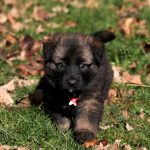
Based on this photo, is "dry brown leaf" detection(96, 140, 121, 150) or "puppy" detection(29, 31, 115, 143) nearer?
"dry brown leaf" detection(96, 140, 121, 150)

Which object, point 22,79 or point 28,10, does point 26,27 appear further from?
point 22,79

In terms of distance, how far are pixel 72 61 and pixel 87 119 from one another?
0.63m

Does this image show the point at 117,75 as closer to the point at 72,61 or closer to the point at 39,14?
the point at 72,61

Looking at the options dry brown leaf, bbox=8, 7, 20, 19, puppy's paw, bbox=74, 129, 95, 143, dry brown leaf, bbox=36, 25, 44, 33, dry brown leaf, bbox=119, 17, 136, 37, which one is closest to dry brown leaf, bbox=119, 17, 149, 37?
dry brown leaf, bbox=119, 17, 136, 37

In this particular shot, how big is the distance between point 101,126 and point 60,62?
2.69 ft

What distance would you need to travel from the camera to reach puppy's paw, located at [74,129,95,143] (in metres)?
5.30

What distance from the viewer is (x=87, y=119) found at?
217 inches

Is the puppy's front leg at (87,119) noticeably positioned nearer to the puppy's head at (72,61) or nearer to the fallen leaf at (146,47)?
the puppy's head at (72,61)

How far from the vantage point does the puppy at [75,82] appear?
552cm

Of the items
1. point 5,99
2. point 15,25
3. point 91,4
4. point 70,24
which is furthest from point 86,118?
point 91,4

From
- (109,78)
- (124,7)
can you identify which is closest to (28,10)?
(124,7)

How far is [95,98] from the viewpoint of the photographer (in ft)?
18.9

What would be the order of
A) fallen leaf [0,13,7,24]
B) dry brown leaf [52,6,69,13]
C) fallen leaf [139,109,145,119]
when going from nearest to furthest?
fallen leaf [139,109,145,119] → fallen leaf [0,13,7,24] → dry brown leaf [52,6,69,13]

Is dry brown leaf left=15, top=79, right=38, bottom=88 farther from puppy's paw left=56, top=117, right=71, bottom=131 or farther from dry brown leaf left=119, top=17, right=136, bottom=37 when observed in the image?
dry brown leaf left=119, top=17, right=136, bottom=37
